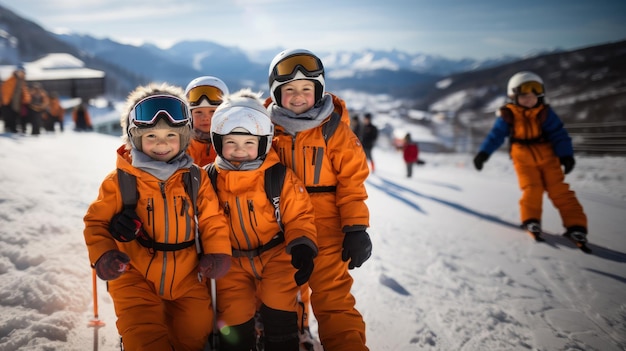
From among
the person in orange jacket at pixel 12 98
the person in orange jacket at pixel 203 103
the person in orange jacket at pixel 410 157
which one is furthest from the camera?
the person in orange jacket at pixel 12 98

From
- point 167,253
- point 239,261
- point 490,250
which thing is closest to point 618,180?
point 490,250

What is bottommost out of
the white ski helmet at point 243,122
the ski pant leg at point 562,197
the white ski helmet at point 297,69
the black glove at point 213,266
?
the black glove at point 213,266

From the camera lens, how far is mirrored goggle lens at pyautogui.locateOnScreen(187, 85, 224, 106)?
334 centimetres

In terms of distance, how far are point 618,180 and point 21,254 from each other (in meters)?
10.0

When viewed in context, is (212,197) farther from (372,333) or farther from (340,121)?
(372,333)

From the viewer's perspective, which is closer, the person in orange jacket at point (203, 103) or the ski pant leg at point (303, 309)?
the ski pant leg at point (303, 309)

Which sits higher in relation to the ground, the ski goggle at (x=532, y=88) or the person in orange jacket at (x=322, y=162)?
the ski goggle at (x=532, y=88)

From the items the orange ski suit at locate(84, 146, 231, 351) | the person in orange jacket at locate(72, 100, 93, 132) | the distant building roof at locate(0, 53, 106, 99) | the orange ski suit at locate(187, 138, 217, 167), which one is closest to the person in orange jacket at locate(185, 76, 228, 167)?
the orange ski suit at locate(187, 138, 217, 167)

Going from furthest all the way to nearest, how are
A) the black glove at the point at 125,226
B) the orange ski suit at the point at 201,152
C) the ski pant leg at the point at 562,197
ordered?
the ski pant leg at the point at 562,197 < the orange ski suit at the point at 201,152 < the black glove at the point at 125,226

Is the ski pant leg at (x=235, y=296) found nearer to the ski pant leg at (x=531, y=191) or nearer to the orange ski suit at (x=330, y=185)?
the orange ski suit at (x=330, y=185)

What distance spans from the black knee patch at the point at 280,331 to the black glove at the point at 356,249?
0.57 metres

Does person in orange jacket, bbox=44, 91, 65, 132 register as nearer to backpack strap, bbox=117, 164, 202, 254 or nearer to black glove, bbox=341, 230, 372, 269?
backpack strap, bbox=117, 164, 202, 254

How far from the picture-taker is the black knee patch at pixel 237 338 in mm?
2135

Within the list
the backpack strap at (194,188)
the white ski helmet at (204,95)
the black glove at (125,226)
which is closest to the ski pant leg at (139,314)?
the black glove at (125,226)
